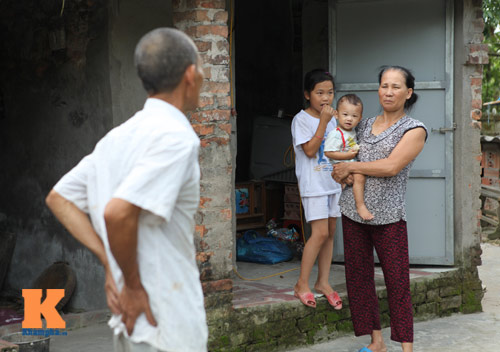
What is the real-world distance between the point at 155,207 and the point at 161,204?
21mm

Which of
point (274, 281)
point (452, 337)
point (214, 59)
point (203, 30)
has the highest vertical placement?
point (203, 30)

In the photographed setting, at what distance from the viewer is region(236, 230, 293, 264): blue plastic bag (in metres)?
7.18

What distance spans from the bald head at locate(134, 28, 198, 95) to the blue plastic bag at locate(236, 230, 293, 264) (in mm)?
5025

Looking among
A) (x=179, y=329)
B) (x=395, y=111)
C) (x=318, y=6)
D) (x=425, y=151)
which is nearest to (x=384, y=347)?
(x=395, y=111)

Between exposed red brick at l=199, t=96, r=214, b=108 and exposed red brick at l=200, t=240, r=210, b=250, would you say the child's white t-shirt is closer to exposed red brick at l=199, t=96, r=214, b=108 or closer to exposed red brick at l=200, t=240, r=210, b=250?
exposed red brick at l=199, t=96, r=214, b=108

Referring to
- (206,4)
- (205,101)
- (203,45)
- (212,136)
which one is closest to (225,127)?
(212,136)

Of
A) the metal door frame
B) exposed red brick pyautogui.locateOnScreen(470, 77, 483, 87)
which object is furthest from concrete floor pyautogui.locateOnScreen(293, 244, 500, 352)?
exposed red brick pyautogui.locateOnScreen(470, 77, 483, 87)

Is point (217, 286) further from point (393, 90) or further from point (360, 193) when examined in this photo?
point (393, 90)

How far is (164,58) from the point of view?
2.18 meters

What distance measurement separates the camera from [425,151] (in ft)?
20.9

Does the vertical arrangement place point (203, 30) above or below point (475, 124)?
above

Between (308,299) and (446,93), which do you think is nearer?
(308,299)

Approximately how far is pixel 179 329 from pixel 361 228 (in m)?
2.79

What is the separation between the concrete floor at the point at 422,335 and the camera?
17.4 feet
